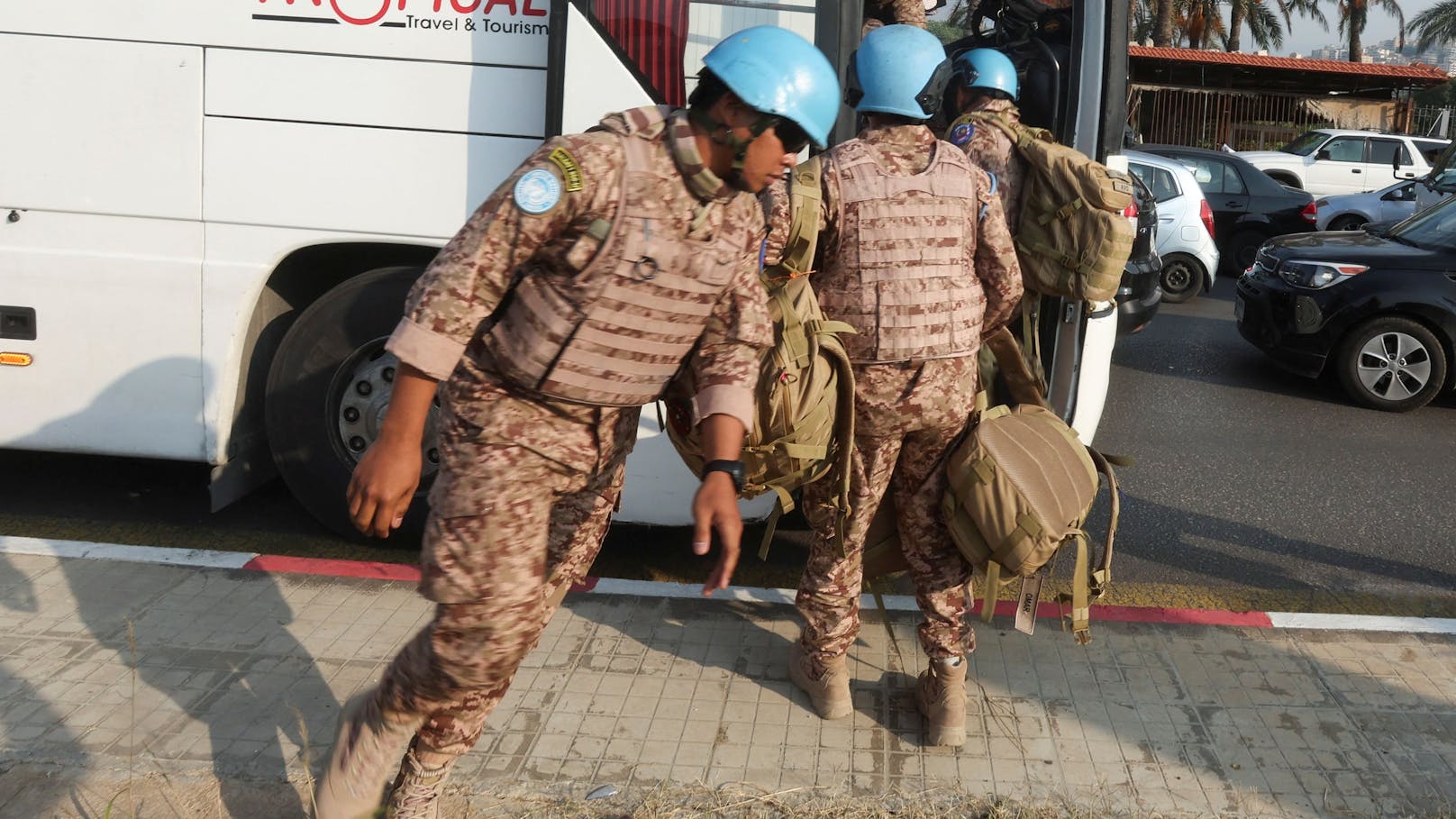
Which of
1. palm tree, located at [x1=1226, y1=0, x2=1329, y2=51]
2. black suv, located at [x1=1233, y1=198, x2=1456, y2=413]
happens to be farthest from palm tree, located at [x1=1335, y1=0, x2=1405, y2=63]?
black suv, located at [x1=1233, y1=198, x2=1456, y2=413]

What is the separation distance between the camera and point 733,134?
2650mm

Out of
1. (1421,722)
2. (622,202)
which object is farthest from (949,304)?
(1421,722)

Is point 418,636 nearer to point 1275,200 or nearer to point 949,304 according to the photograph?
point 949,304

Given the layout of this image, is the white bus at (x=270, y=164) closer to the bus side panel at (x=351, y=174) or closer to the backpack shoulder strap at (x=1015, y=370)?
the bus side panel at (x=351, y=174)

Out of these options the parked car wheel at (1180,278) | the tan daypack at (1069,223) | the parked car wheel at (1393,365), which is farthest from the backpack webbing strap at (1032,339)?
the parked car wheel at (1180,278)

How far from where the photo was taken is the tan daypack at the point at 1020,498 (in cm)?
347

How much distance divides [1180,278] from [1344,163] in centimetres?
859

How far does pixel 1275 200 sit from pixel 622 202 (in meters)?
14.0

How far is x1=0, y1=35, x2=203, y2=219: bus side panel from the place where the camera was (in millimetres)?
4379

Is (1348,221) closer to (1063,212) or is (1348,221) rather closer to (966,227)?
(1063,212)

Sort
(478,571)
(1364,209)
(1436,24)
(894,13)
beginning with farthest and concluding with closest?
1. (1436,24)
2. (1364,209)
3. (894,13)
4. (478,571)

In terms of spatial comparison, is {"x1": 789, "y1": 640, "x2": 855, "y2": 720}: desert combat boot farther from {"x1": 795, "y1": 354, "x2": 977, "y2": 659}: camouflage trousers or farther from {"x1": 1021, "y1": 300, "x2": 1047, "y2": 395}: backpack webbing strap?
{"x1": 1021, "y1": 300, "x2": 1047, "y2": 395}: backpack webbing strap

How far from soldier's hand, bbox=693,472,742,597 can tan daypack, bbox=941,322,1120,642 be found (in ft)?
3.47

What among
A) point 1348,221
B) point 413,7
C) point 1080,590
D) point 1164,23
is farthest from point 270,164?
point 1164,23
